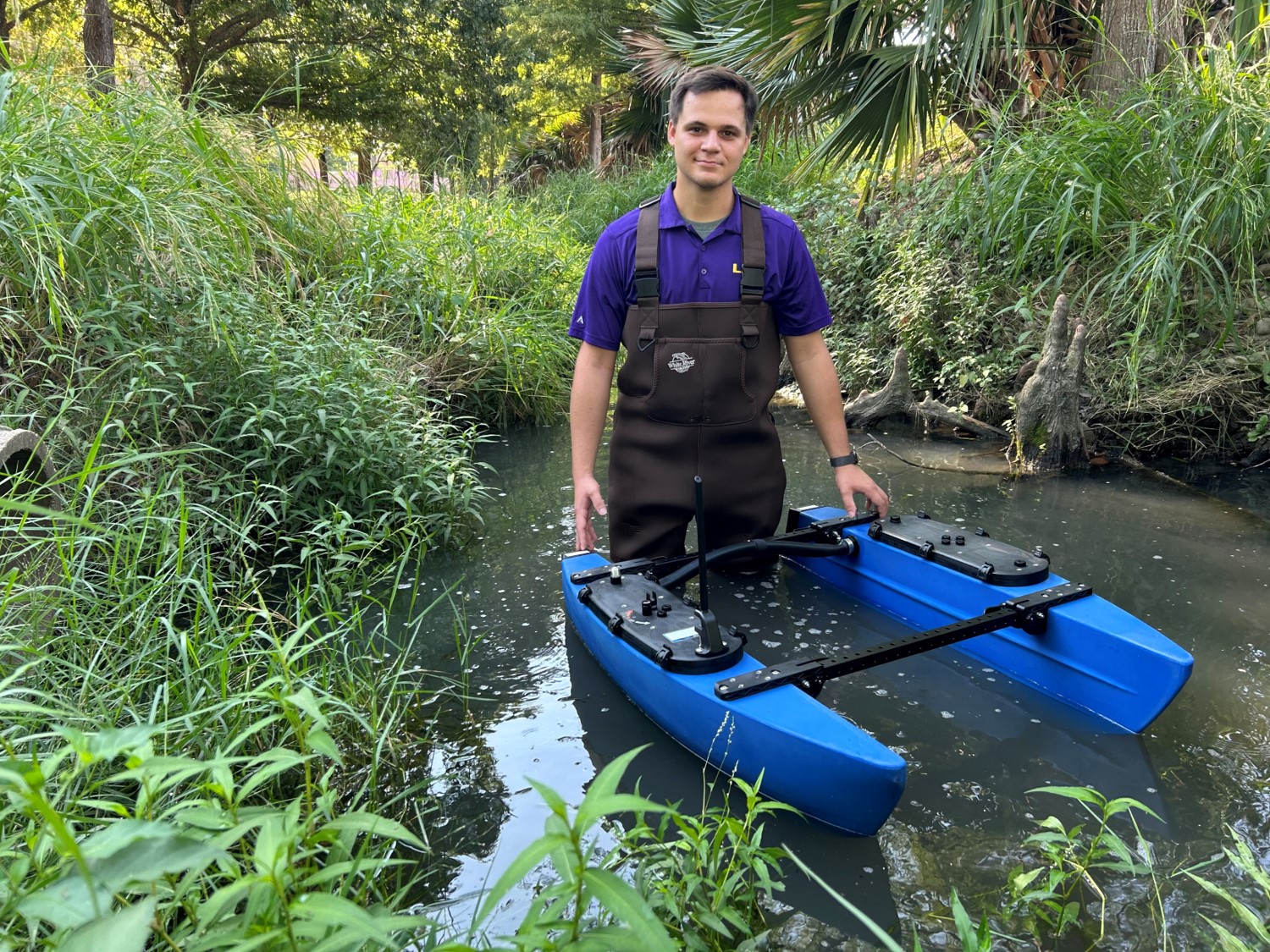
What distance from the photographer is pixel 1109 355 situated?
5617 mm

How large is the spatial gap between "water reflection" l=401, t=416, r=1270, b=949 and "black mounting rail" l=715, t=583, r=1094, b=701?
1.02 ft

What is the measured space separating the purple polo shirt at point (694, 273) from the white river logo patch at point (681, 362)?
0.19 meters

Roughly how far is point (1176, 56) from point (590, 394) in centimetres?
449

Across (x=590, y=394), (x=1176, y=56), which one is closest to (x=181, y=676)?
(x=590, y=394)

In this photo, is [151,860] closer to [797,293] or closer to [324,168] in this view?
[797,293]

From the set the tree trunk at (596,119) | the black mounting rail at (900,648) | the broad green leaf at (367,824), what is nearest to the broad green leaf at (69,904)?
the broad green leaf at (367,824)

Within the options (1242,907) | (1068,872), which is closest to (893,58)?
(1068,872)

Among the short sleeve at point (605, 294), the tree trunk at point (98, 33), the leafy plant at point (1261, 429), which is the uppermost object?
the tree trunk at point (98, 33)

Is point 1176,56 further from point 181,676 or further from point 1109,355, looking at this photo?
point 181,676

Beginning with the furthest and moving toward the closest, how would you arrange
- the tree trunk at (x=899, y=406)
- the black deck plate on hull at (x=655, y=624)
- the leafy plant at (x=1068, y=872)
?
1. the tree trunk at (x=899, y=406)
2. the black deck plate on hull at (x=655, y=624)
3. the leafy plant at (x=1068, y=872)

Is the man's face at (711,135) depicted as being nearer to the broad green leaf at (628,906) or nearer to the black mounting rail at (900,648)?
the black mounting rail at (900,648)

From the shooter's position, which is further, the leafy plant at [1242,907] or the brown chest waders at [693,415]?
the brown chest waders at [693,415]

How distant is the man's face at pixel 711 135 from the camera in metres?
2.94

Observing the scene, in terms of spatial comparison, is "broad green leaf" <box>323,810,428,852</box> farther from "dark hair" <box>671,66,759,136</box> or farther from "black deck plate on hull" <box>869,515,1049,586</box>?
"dark hair" <box>671,66,759,136</box>
